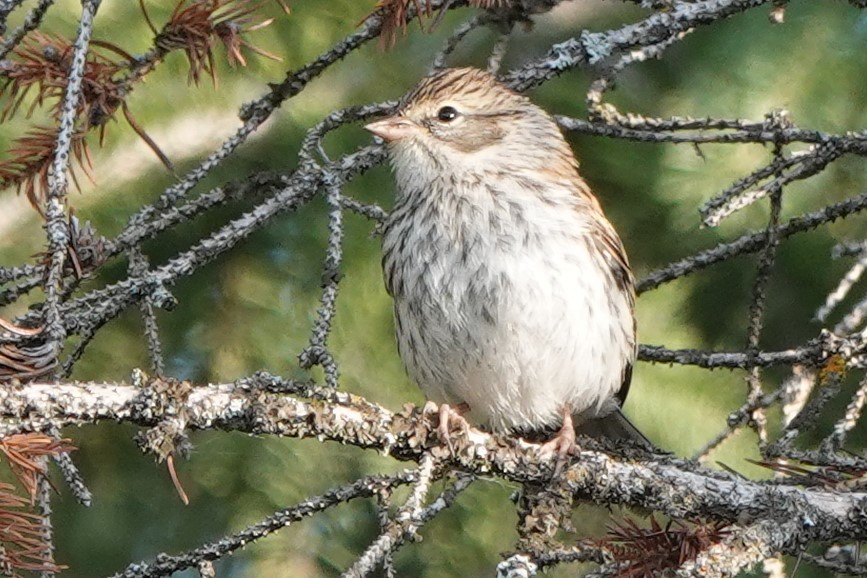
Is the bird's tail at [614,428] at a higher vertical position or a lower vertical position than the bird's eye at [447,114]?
lower

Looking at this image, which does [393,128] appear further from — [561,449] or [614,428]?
[614,428]

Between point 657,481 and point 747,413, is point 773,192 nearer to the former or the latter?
point 747,413

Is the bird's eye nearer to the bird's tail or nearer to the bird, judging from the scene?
the bird

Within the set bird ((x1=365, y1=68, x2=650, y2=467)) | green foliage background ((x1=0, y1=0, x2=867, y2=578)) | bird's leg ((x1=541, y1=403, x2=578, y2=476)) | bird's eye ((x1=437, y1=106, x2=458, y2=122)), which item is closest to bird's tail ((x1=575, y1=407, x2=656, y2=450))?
bird ((x1=365, y1=68, x2=650, y2=467))

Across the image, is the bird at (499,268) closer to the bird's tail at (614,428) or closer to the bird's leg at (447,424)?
the bird's tail at (614,428)

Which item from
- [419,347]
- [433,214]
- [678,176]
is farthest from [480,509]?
[678,176]

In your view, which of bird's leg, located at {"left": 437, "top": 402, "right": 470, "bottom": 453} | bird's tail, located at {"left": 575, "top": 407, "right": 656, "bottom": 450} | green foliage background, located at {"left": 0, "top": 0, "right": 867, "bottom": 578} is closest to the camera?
bird's leg, located at {"left": 437, "top": 402, "right": 470, "bottom": 453}

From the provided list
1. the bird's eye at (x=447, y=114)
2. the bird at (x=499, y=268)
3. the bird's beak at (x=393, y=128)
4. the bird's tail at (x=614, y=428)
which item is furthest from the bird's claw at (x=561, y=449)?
the bird's eye at (x=447, y=114)
